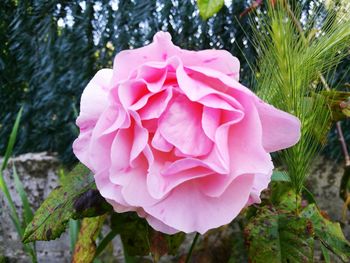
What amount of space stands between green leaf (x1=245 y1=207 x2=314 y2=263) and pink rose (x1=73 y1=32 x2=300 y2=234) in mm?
135

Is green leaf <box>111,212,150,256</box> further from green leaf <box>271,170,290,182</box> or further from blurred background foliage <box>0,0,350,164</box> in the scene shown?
blurred background foliage <box>0,0,350,164</box>

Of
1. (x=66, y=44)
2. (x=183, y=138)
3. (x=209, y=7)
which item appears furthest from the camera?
(x=66, y=44)

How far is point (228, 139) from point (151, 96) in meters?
0.07

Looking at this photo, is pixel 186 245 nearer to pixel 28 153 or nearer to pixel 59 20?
pixel 28 153

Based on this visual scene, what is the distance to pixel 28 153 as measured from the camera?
4.02 feet

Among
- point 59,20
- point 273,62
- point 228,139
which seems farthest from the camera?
point 59,20

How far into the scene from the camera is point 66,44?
117 cm

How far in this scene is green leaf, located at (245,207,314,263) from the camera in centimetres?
46

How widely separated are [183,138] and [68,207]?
0.19m

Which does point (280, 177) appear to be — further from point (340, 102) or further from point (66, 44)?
point (66, 44)

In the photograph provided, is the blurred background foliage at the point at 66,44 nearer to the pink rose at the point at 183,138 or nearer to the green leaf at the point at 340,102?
the green leaf at the point at 340,102

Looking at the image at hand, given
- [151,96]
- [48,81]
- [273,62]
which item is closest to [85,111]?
[151,96]

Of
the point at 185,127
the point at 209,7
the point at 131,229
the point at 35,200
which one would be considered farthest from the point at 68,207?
the point at 35,200

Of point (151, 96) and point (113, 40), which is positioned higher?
point (113, 40)
